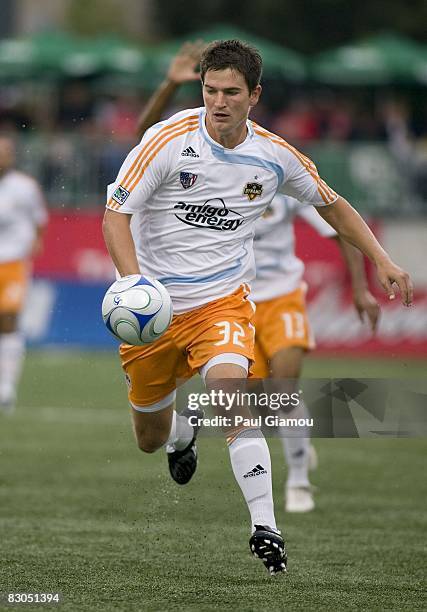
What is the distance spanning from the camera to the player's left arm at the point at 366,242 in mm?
6816

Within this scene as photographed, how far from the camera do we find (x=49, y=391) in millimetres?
15562

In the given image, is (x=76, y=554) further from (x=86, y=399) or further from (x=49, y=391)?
(x=49, y=391)

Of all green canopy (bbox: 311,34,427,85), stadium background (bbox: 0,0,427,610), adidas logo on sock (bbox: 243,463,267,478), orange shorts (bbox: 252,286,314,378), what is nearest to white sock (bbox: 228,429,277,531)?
adidas logo on sock (bbox: 243,463,267,478)

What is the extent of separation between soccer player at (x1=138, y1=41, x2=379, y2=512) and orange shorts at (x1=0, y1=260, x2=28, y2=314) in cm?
533

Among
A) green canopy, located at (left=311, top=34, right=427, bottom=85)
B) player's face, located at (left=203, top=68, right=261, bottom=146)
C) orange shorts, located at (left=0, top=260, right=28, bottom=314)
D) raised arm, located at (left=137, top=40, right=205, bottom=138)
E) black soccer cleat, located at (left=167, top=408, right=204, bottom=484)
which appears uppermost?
green canopy, located at (left=311, top=34, right=427, bottom=85)

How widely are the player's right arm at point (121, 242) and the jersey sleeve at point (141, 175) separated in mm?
45

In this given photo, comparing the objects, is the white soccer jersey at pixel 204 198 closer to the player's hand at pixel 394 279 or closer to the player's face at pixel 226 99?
the player's face at pixel 226 99

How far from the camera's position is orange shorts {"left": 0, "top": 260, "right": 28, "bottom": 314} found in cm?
1433

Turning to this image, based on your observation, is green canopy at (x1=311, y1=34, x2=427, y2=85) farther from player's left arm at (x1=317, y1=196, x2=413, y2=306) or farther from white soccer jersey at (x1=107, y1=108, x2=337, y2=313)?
white soccer jersey at (x1=107, y1=108, x2=337, y2=313)

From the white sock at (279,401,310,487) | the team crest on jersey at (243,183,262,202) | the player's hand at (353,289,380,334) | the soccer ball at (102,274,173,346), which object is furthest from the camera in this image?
the white sock at (279,401,310,487)

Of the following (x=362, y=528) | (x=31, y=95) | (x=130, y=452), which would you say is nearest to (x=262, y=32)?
(x=31, y=95)

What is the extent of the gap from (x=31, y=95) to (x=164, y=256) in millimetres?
19226

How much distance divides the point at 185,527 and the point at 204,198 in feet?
6.95

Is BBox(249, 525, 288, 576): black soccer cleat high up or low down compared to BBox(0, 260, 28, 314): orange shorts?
down
